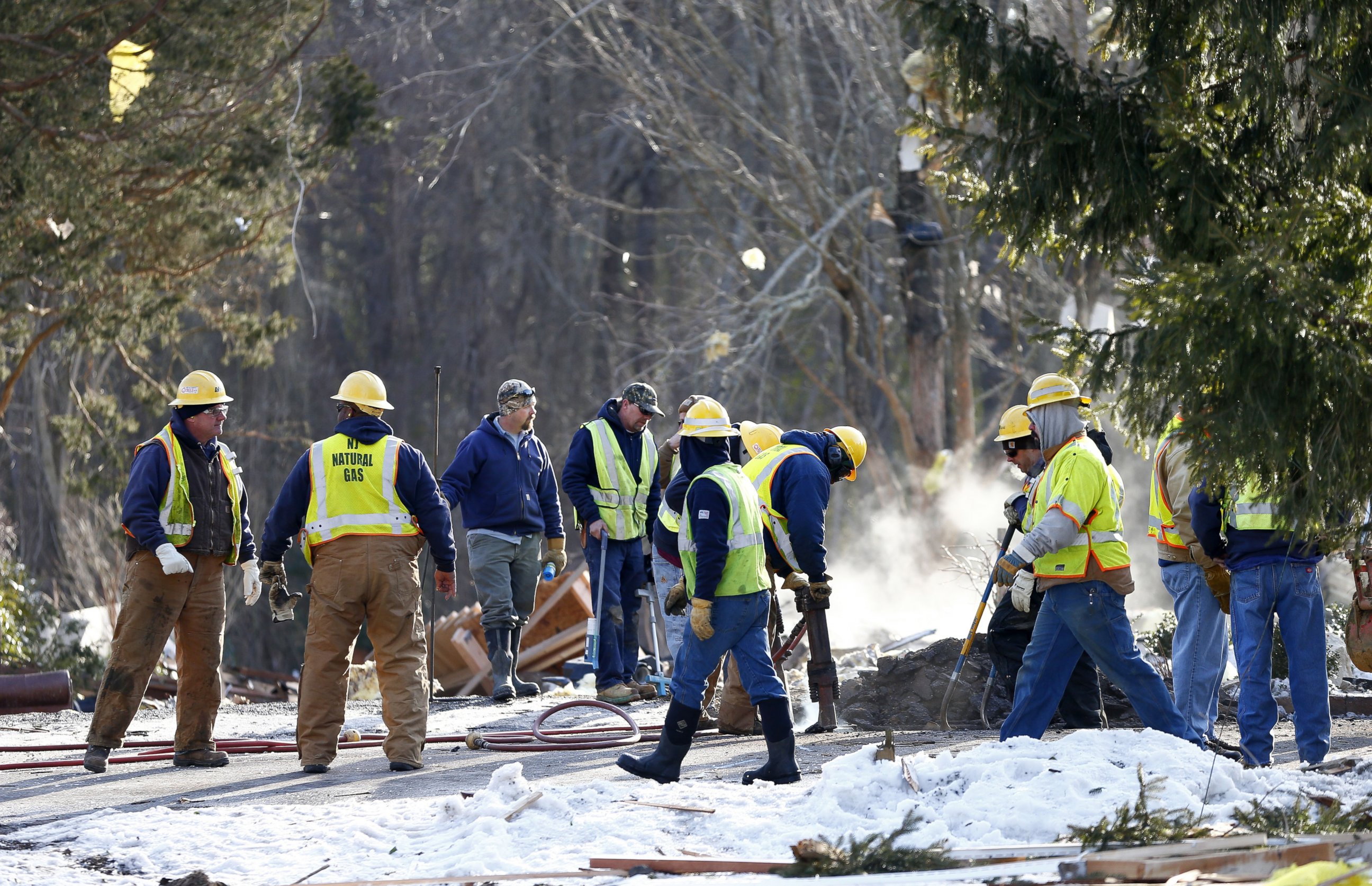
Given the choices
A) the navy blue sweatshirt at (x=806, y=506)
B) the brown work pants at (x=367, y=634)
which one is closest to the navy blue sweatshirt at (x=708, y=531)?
the navy blue sweatshirt at (x=806, y=506)

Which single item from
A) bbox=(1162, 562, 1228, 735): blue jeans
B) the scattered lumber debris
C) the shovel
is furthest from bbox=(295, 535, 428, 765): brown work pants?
the scattered lumber debris

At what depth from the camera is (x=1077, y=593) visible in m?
6.91

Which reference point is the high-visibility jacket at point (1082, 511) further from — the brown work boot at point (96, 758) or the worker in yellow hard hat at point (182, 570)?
the brown work boot at point (96, 758)

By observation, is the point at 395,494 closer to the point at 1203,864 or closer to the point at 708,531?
the point at 708,531

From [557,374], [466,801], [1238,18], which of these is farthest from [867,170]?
[466,801]

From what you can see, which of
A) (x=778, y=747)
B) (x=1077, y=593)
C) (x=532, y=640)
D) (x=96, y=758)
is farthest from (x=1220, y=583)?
(x=532, y=640)

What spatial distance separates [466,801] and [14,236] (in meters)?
11.8

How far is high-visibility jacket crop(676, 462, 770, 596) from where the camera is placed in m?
6.80

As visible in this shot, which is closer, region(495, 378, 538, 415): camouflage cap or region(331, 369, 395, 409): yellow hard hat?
Answer: region(331, 369, 395, 409): yellow hard hat

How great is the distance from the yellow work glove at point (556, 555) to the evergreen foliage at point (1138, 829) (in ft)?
20.7

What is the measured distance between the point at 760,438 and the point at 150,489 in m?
3.56

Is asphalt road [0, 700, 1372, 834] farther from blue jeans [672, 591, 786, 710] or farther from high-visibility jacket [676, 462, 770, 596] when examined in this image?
high-visibility jacket [676, 462, 770, 596]

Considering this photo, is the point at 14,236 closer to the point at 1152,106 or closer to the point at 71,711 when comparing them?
the point at 71,711

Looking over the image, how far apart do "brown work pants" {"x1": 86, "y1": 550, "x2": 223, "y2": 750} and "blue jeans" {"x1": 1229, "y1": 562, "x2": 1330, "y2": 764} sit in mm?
5317
